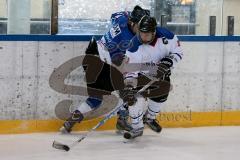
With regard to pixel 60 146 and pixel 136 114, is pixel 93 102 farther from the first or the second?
pixel 60 146

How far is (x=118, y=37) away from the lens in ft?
13.1

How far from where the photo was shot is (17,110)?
4160 millimetres

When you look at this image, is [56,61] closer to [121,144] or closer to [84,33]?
[84,33]

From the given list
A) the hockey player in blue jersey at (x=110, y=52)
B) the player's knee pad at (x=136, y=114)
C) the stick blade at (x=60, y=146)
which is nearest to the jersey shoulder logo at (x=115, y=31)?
the hockey player in blue jersey at (x=110, y=52)

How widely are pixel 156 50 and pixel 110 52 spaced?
34cm

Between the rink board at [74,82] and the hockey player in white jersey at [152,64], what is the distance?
1.39ft

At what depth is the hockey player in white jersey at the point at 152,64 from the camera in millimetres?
3887

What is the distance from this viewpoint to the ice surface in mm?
3578

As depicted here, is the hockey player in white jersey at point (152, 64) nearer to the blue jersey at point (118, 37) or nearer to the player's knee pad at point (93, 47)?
the blue jersey at point (118, 37)

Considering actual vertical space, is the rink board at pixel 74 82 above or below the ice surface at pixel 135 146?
above

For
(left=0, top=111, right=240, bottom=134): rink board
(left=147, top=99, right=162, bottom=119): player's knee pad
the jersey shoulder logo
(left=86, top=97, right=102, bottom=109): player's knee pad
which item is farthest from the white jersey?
(left=0, top=111, right=240, bottom=134): rink board

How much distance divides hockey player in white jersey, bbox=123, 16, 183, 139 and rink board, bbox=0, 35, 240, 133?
42 cm

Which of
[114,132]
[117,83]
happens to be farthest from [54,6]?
[114,132]

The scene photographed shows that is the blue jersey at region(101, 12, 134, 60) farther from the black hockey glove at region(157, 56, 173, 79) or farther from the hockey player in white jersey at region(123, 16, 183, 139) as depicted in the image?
the black hockey glove at region(157, 56, 173, 79)
